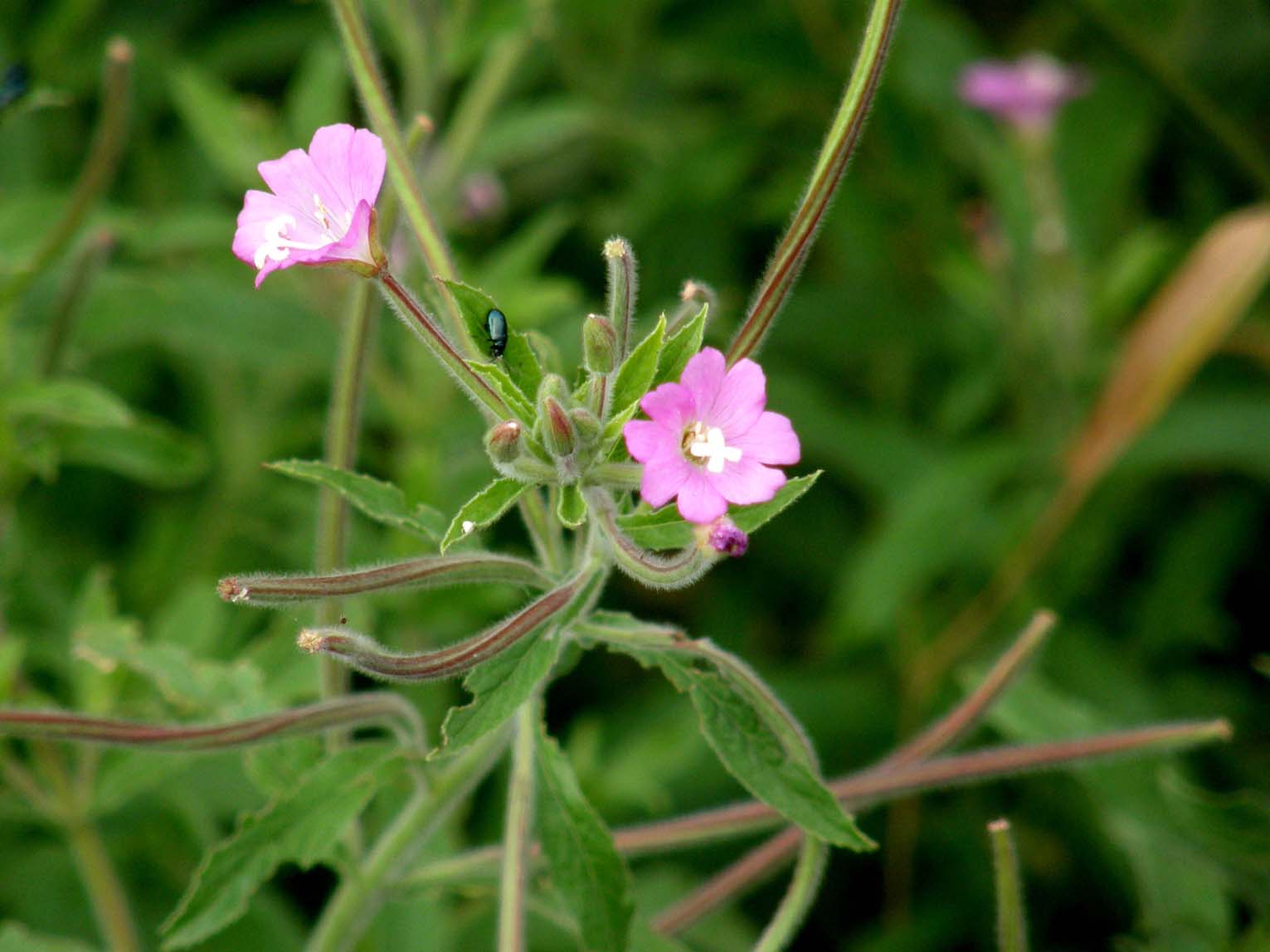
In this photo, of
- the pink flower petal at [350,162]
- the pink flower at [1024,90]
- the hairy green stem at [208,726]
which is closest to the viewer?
the pink flower petal at [350,162]

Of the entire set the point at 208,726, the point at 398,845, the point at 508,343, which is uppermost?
the point at 508,343

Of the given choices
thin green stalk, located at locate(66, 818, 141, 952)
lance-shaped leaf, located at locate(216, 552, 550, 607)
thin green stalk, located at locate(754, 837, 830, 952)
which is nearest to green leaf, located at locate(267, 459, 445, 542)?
lance-shaped leaf, located at locate(216, 552, 550, 607)

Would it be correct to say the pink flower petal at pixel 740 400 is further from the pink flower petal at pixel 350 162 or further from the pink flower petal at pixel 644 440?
the pink flower petal at pixel 350 162

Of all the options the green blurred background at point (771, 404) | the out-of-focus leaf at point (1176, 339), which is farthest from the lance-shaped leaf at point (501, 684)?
the out-of-focus leaf at point (1176, 339)

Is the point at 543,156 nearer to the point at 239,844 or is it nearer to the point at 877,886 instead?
the point at 877,886

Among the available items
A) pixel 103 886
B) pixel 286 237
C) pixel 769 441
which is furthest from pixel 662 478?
pixel 103 886

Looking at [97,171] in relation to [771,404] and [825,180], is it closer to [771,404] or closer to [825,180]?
[825,180]

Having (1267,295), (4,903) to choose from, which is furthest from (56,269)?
(1267,295)
